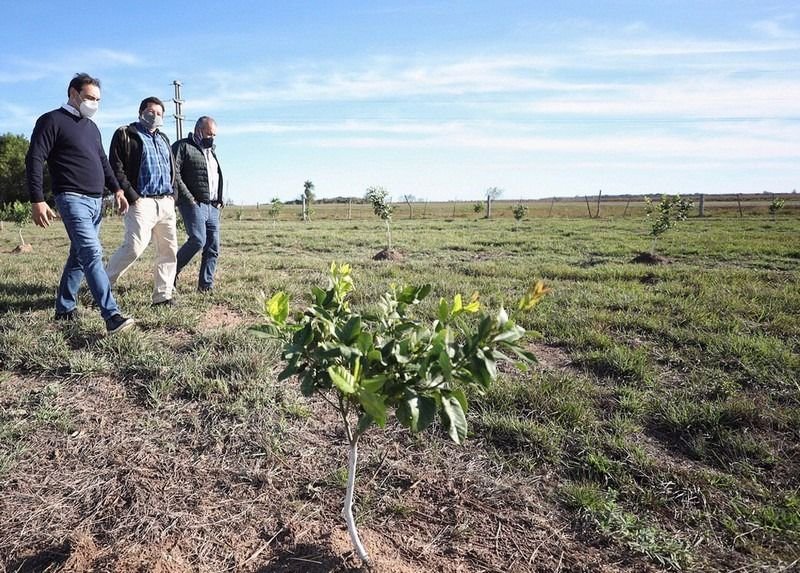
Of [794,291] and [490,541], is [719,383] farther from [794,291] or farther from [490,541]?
[794,291]

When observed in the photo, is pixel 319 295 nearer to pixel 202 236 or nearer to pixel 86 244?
pixel 86 244

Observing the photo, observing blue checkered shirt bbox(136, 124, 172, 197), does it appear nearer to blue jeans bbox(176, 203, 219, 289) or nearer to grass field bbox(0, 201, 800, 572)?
blue jeans bbox(176, 203, 219, 289)

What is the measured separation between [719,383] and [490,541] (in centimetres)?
233

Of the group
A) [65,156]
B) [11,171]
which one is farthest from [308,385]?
[11,171]

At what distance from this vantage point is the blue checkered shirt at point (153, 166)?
438 cm

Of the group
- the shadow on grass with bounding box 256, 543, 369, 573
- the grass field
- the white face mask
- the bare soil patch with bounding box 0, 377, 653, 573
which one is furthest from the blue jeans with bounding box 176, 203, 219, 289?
the shadow on grass with bounding box 256, 543, 369, 573

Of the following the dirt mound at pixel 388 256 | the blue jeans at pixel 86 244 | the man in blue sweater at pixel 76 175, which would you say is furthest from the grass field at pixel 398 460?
the dirt mound at pixel 388 256

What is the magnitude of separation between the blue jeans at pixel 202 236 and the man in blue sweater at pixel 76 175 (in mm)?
1003

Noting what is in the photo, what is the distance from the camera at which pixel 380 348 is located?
1455 millimetres

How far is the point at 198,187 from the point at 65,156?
1.40 meters

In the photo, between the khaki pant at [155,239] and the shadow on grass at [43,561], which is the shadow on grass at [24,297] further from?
the shadow on grass at [43,561]

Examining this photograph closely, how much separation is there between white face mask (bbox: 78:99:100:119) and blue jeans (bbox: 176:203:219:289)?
3.73 feet

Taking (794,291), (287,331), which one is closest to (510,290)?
(794,291)

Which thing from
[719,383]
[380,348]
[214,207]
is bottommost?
[719,383]
